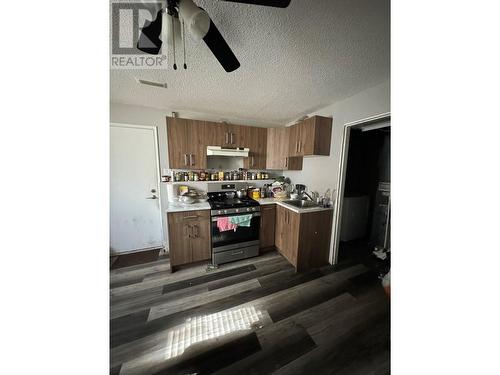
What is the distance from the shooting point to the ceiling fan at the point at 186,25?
2.46 feet

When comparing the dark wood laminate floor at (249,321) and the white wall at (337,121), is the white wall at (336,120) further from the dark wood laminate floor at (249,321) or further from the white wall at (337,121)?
the dark wood laminate floor at (249,321)

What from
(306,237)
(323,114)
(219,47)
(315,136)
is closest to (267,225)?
(306,237)

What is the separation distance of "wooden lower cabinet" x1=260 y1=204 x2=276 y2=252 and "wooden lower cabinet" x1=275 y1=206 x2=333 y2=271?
20 cm

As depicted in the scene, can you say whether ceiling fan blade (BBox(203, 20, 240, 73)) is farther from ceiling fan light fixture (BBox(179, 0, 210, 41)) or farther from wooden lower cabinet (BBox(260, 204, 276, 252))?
wooden lower cabinet (BBox(260, 204, 276, 252))

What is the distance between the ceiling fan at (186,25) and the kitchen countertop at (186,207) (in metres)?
1.55

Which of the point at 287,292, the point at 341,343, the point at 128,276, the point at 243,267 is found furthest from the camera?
the point at 243,267

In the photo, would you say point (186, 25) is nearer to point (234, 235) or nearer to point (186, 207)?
point (186, 207)
